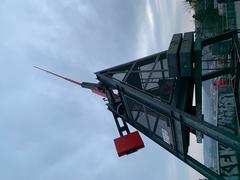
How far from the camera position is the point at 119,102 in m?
12.1

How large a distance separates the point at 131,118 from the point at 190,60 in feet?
12.0

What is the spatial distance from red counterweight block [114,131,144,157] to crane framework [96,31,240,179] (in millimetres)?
363

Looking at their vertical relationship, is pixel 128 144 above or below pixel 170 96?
below

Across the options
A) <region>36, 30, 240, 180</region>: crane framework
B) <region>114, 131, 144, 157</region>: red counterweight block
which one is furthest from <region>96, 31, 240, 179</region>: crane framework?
<region>114, 131, 144, 157</region>: red counterweight block

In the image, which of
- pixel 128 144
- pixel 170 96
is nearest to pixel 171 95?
pixel 170 96

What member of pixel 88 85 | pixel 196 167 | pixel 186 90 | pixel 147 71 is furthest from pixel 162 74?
pixel 88 85

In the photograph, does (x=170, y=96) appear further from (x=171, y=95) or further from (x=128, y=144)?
(x=128, y=144)

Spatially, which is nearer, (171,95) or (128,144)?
(171,95)

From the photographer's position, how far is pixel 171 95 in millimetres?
9484

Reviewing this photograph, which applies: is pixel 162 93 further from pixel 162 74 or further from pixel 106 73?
pixel 106 73

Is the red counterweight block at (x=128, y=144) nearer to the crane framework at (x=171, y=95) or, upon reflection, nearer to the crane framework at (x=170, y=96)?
the crane framework at (x=170, y=96)

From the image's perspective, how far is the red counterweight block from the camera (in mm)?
11133

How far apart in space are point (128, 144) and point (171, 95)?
8.42 feet

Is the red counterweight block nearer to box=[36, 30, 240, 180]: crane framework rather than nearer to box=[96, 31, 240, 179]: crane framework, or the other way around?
box=[36, 30, 240, 180]: crane framework
